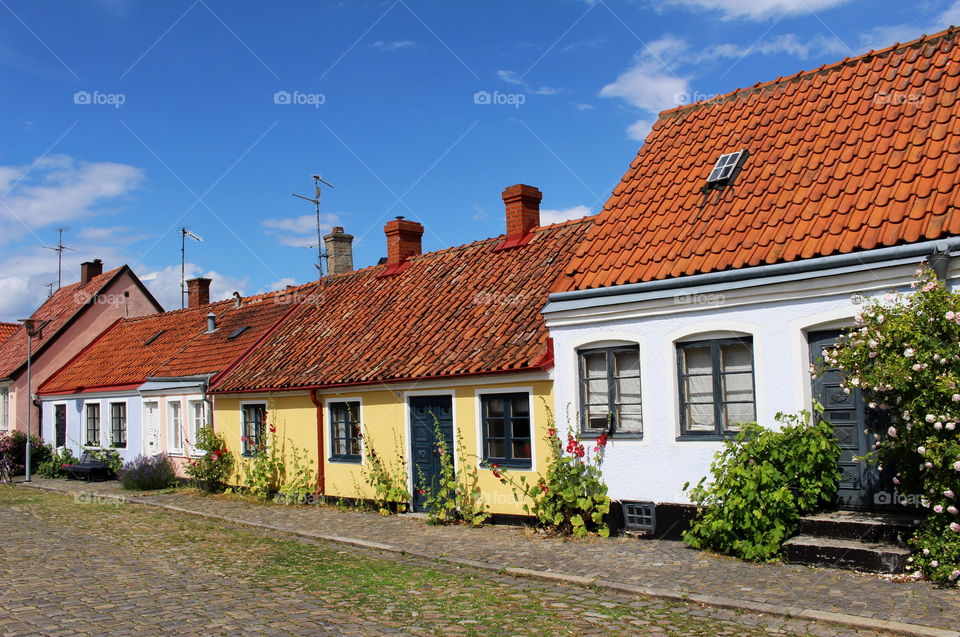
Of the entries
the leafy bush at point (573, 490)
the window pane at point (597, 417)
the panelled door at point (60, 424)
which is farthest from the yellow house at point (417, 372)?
the panelled door at point (60, 424)

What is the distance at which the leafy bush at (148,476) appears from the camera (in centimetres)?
2123

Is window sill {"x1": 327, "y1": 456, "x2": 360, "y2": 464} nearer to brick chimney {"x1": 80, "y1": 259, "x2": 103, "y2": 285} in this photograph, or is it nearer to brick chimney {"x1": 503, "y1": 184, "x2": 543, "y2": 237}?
brick chimney {"x1": 503, "y1": 184, "x2": 543, "y2": 237}

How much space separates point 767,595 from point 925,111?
6.38 meters

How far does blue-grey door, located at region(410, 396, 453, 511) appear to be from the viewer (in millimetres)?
14531

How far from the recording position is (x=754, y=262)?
10.4m

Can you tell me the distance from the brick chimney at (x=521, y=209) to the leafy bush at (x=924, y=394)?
9887mm

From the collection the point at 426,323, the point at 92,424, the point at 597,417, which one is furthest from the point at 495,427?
the point at 92,424

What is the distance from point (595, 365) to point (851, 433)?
11.6 ft

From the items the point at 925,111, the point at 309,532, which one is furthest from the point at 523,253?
the point at 925,111

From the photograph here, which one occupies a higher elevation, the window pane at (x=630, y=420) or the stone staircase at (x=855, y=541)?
the window pane at (x=630, y=420)

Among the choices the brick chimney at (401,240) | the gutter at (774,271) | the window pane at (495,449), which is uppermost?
the brick chimney at (401,240)

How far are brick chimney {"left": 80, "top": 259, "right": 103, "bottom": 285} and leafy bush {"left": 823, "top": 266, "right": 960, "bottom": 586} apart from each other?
3149cm

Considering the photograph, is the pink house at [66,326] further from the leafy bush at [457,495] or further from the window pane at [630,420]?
the window pane at [630,420]

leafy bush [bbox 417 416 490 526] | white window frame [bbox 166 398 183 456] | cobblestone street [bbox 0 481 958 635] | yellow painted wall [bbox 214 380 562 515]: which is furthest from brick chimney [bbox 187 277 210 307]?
leafy bush [bbox 417 416 490 526]
